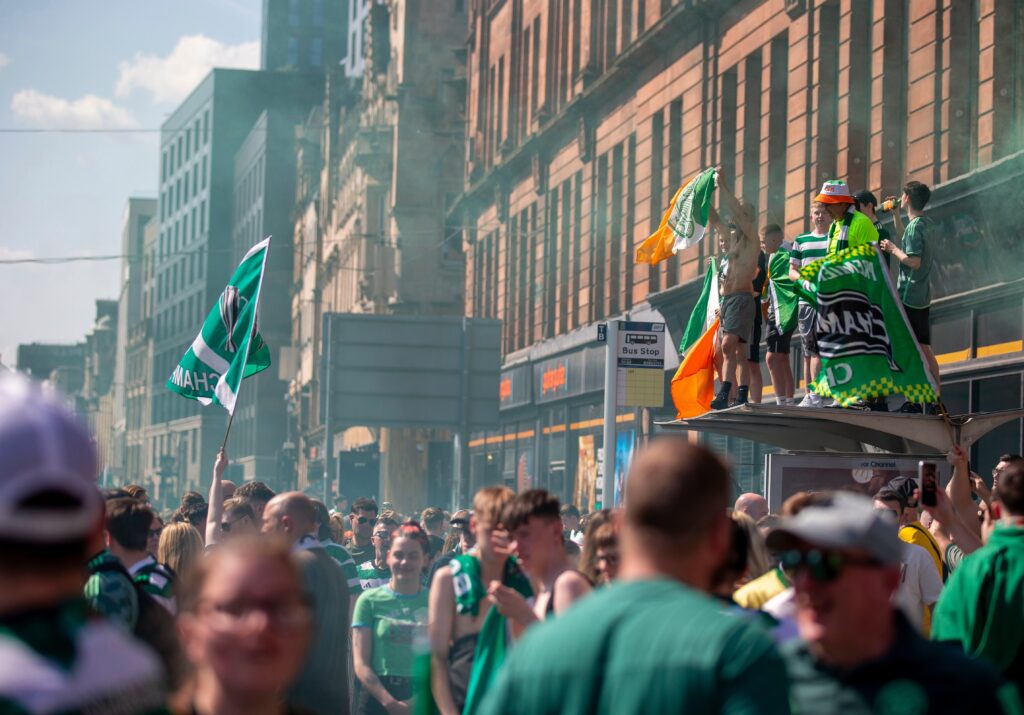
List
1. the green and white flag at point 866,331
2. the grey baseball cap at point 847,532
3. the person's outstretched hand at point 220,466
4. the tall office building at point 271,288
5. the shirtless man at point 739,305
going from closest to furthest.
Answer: the grey baseball cap at point 847,532 → the person's outstretched hand at point 220,466 → the green and white flag at point 866,331 → the shirtless man at point 739,305 → the tall office building at point 271,288

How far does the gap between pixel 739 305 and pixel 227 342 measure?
481 cm

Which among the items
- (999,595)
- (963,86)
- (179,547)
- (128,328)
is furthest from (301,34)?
(999,595)

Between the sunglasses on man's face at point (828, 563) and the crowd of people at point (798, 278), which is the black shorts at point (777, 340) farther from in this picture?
the sunglasses on man's face at point (828, 563)

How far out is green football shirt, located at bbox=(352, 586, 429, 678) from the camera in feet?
27.0

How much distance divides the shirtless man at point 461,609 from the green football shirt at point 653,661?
8.76ft

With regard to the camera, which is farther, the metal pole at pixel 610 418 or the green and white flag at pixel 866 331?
the metal pole at pixel 610 418

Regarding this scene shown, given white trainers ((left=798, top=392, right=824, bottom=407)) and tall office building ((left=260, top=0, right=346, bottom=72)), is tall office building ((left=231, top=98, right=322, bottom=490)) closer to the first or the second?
tall office building ((left=260, top=0, right=346, bottom=72))

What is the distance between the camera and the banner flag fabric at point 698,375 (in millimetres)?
14961

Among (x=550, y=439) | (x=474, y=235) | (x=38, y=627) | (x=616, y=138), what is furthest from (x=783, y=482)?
(x=474, y=235)

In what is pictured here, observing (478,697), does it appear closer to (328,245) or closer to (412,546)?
(412,546)

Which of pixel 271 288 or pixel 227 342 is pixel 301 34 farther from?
pixel 227 342

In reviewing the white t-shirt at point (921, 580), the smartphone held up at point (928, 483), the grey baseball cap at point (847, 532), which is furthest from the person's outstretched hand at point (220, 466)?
the grey baseball cap at point (847, 532)

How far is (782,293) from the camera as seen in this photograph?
1280cm

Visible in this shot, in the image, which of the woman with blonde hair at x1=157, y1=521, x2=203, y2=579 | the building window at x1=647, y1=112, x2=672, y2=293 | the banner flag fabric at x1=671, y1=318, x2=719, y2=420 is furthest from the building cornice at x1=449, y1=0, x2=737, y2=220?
the woman with blonde hair at x1=157, y1=521, x2=203, y2=579
